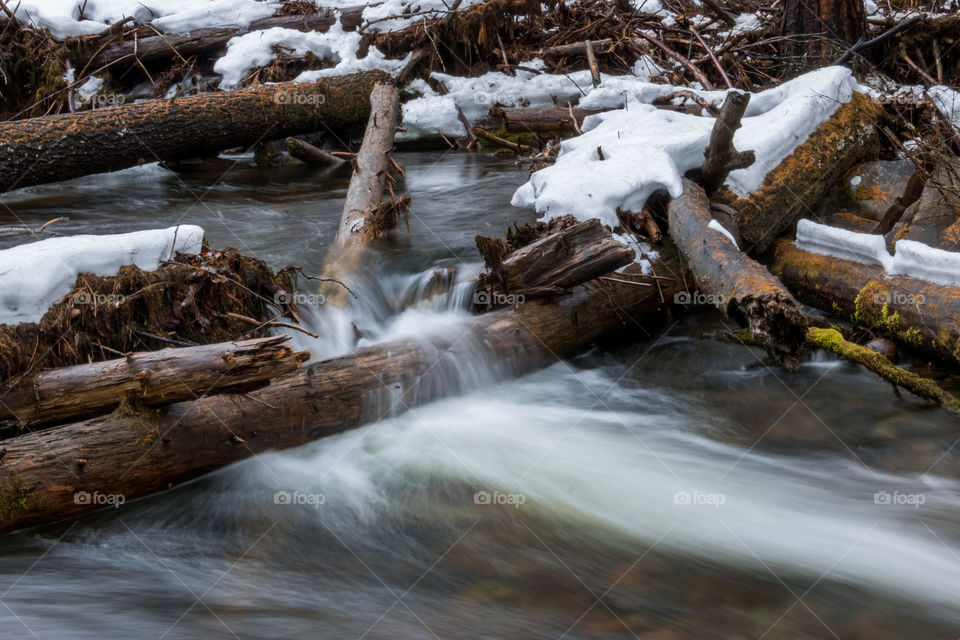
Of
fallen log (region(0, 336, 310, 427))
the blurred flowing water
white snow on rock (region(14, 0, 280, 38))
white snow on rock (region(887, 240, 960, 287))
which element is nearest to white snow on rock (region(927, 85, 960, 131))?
white snow on rock (region(887, 240, 960, 287))

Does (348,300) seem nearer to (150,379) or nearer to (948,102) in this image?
(150,379)

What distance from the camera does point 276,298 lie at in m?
4.51

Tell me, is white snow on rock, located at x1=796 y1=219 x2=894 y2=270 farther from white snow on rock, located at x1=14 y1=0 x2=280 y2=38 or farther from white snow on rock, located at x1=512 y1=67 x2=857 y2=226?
white snow on rock, located at x1=14 y1=0 x2=280 y2=38

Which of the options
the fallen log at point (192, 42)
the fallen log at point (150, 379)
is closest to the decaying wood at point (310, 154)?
the fallen log at point (192, 42)

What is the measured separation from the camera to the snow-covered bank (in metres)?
4.32

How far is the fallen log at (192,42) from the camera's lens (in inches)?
420

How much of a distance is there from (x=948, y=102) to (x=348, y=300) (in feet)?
21.2

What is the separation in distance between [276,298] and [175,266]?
2.28 feet

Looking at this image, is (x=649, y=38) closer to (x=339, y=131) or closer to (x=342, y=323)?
(x=339, y=131)

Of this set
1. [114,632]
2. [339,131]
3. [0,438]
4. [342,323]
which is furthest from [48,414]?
[339,131]

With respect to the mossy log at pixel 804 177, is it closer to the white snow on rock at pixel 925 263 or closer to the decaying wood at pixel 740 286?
the decaying wood at pixel 740 286

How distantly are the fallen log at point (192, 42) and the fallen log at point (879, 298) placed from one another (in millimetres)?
8707

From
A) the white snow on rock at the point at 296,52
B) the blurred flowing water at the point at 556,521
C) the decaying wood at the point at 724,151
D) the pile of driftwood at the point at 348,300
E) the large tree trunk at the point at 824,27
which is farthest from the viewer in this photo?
the white snow on rock at the point at 296,52

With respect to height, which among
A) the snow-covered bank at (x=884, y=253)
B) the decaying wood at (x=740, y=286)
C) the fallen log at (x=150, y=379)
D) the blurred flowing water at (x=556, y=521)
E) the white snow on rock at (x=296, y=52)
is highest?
the white snow on rock at (x=296, y=52)
